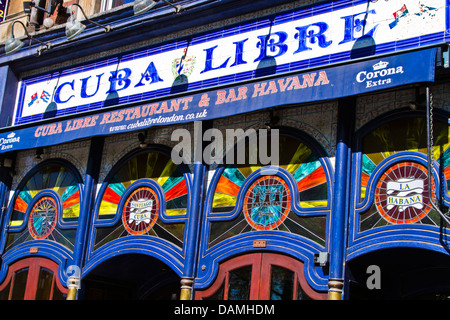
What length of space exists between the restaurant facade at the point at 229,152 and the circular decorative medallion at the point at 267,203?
25 millimetres

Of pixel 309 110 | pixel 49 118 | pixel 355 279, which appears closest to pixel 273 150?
pixel 309 110

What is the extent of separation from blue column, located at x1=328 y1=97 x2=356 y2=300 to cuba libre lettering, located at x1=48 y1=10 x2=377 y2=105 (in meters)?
0.80

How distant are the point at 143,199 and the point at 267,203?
266 cm

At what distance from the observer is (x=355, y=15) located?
33.5ft

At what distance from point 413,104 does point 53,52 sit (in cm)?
811

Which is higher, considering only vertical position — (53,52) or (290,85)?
(53,52)

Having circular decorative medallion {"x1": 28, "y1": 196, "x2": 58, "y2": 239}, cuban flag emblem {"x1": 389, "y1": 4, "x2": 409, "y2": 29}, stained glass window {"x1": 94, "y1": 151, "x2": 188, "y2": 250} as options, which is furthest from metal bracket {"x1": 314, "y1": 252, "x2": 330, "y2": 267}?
circular decorative medallion {"x1": 28, "y1": 196, "x2": 58, "y2": 239}

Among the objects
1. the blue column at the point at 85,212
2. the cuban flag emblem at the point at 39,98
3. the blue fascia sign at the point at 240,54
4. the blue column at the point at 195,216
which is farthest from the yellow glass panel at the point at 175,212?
the cuban flag emblem at the point at 39,98

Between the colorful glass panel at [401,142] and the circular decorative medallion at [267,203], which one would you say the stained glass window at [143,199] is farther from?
the colorful glass panel at [401,142]

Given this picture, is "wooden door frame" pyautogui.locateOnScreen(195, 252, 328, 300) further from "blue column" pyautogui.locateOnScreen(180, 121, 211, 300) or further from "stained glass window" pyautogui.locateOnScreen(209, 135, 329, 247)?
"stained glass window" pyautogui.locateOnScreen(209, 135, 329, 247)

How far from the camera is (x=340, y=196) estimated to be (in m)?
9.58

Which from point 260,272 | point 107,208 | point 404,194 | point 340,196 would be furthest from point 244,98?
point 107,208

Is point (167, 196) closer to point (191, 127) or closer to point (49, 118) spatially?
point (191, 127)

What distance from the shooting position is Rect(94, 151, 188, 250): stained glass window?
37.8 ft
